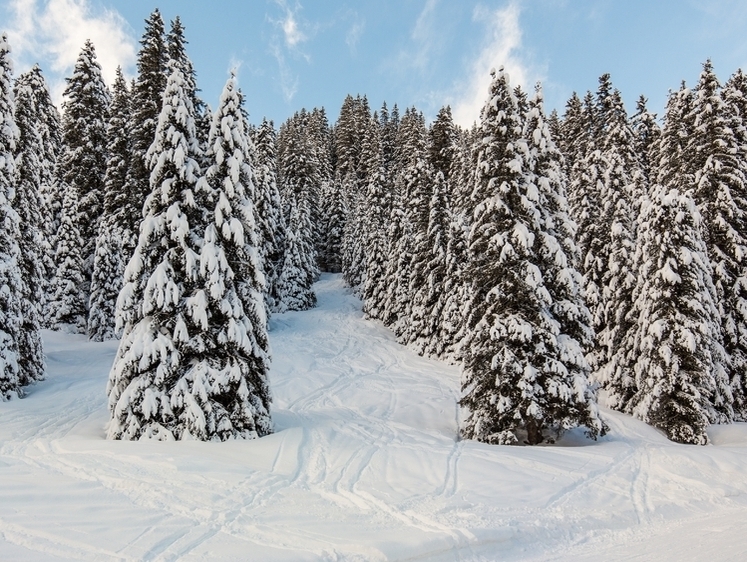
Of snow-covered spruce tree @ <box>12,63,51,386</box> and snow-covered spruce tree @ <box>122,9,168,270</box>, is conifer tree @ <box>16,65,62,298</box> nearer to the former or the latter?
snow-covered spruce tree @ <box>12,63,51,386</box>

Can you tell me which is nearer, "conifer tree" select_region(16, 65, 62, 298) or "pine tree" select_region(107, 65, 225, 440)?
"pine tree" select_region(107, 65, 225, 440)

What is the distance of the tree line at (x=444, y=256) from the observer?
12969 mm

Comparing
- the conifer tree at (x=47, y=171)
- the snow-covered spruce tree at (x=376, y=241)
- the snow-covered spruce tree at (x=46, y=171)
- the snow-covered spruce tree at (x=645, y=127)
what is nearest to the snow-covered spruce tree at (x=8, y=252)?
the snow-covered spruce tree at (x=46, y=171)

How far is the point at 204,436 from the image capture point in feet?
38.7

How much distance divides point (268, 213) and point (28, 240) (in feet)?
63.2

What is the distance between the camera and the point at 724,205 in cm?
2280

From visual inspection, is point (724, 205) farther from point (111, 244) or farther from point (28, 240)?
point (111, 244)

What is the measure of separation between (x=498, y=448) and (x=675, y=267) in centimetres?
1265

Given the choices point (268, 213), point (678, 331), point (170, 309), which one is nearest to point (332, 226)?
point (268, 213)

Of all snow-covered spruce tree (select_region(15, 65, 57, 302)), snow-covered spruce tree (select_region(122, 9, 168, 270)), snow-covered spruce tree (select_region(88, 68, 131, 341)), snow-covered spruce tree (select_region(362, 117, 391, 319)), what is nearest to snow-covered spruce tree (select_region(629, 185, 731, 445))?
snow-covered spruce tree (select_region(122, 9, 168, 270))

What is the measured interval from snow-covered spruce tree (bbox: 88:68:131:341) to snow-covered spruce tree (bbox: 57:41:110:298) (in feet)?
8.90

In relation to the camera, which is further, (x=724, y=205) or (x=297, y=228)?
(x=297, y=228)

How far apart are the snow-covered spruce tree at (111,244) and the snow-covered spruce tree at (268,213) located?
935cm

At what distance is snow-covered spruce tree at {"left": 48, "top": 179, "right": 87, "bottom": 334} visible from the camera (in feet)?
96.9
